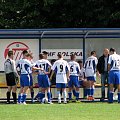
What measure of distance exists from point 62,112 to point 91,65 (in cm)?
565

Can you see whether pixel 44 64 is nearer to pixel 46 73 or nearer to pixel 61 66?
pixel 46 73

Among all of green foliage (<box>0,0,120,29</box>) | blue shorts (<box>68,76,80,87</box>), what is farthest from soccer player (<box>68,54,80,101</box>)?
green foliage (<box>0,0,120,29</box>)

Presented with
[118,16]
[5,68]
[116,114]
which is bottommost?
[116,114]

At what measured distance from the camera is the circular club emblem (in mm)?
23750

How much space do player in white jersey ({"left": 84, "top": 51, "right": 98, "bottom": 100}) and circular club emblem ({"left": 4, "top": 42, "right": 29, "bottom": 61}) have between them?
2.55 metres

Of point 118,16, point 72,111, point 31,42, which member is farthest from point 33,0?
point 72,111

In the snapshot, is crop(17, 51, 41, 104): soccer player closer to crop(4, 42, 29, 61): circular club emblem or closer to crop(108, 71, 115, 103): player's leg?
crop(4, 42, 29, 61): circular club emblem

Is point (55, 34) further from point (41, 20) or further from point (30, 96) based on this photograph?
point (41, 20)

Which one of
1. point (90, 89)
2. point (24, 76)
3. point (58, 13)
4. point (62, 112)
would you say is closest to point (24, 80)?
point (24, 76)

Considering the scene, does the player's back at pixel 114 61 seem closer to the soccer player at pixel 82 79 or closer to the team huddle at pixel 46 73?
the team huddle at pixel 46 73

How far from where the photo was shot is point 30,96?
23719 millimetres

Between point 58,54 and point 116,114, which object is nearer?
point 116,114

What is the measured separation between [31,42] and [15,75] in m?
1.77

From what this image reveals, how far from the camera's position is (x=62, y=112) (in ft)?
58.4
